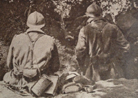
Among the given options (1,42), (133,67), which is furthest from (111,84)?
(1,42)

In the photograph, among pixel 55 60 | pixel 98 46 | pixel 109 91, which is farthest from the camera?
pixel 98 46

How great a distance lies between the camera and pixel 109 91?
448 cm

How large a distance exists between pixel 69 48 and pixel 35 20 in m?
0.95

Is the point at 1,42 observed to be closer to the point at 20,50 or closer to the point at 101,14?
the point at 20,50

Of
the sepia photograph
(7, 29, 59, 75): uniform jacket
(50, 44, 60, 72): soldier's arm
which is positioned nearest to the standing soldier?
the sepia photograph

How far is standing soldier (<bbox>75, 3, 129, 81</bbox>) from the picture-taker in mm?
4664

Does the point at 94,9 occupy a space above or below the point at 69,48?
above

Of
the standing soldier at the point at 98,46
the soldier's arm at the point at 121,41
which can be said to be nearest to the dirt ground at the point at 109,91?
the standing soldier at the point at 98,46

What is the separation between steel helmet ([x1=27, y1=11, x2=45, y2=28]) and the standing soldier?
34.6 inches

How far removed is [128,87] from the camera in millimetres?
4574

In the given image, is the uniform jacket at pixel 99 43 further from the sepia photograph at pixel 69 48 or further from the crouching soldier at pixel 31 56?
the crouching soldier at pixel 31 56

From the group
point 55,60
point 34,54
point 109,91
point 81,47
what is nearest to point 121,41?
point 81,47

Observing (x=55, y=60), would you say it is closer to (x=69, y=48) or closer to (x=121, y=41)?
(x=69, y=48)

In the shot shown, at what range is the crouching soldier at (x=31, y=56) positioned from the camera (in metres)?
4.52
